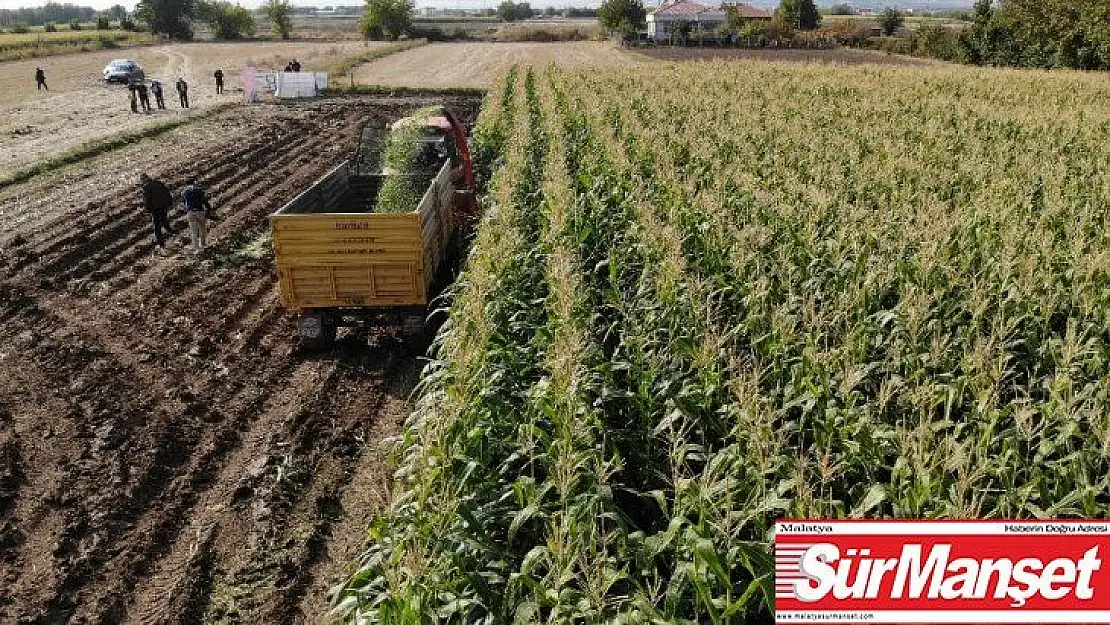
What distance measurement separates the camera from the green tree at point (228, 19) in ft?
312

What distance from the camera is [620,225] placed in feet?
40.3

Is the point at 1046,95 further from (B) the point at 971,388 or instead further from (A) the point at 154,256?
(A) the point at 154,256

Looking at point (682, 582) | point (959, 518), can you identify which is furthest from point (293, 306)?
point (959, 518)

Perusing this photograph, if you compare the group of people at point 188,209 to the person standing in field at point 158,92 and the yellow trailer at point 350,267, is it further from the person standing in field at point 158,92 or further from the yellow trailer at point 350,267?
the person standing in field at point 158,92

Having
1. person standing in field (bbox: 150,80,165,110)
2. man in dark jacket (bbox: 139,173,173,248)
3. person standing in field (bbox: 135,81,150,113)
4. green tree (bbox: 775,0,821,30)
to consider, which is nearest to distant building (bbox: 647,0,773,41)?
green tree (bbox: 775,0,821,30)

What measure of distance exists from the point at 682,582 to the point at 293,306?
8.12m

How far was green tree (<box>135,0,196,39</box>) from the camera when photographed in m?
91.1

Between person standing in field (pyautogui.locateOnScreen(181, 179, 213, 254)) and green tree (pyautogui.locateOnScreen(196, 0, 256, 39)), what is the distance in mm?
91360

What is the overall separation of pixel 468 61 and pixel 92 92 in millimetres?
28321

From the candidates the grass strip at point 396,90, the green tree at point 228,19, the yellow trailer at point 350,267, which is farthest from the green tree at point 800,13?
the yellow trailer at point 350,267

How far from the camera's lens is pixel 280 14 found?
318 feet

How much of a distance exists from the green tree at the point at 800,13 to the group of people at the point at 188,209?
316 feet

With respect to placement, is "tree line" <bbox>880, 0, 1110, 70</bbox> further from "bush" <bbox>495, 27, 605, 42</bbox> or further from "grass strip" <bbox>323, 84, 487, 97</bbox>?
"bush" <bbox>495, 27, 605, 42</bbox>

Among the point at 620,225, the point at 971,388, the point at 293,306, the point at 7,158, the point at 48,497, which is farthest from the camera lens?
the point at 7,158
